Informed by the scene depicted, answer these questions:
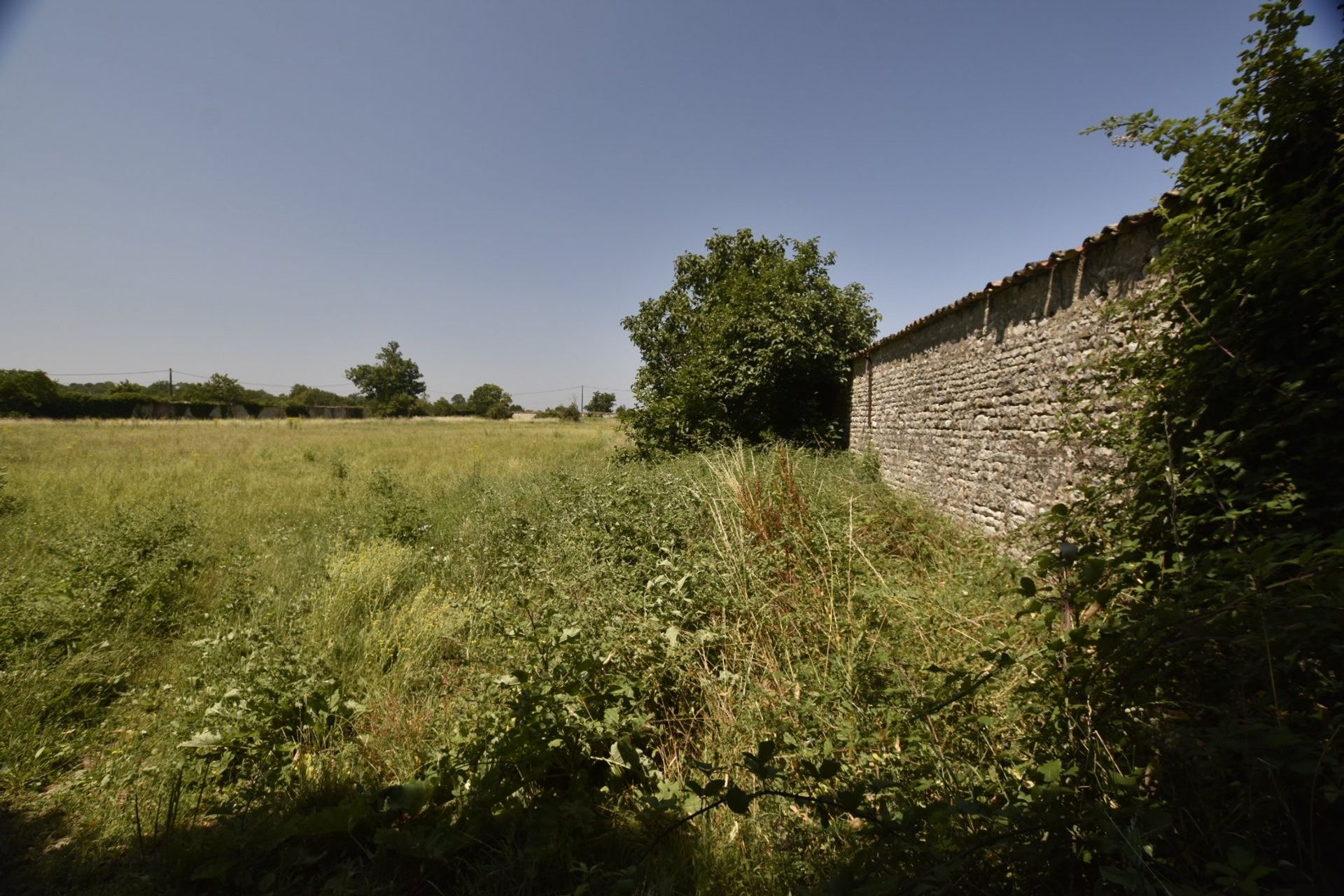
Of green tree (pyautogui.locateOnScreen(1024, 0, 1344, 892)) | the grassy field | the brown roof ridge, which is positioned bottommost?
the grassy field

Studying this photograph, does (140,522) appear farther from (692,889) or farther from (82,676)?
(692,889)

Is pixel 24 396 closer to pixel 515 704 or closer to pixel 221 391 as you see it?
pixel 221 391

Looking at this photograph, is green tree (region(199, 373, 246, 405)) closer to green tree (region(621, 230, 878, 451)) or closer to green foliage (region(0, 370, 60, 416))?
green foliage (region(0, 370, 60, 416))

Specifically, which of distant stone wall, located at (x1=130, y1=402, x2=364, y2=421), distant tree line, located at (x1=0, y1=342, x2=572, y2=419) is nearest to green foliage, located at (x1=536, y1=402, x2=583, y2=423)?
distant tree line, located at (x1=0, y1=342, x2=572, y2=419)

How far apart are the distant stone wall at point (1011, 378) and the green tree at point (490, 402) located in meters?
53.2

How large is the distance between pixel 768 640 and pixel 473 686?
204 centimetres

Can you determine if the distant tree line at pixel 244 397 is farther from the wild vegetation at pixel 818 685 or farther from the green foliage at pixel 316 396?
the wild vegetation at pixel 818 685

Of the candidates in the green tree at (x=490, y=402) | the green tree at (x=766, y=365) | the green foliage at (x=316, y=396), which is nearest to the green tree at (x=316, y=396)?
the green foliage at (x=316, y=396)

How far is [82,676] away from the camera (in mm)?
3322

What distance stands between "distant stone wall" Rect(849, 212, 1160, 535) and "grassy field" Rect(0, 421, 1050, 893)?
3.41ft

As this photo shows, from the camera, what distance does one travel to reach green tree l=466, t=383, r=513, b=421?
190 feet

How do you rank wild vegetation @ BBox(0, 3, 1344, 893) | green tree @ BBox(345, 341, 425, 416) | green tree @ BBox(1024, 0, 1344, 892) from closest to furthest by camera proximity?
green tree @ BBox(1024, 0, 1344, 892)
wild vegetation @ BBox(0, 3, 1344, 893)
green tree @ BBox(345, 341, 425, 416)

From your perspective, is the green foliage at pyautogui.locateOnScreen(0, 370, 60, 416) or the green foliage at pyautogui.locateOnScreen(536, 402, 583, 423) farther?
the green foliage at pyautogui.locateOnScreen(536, 402, 583, 423)

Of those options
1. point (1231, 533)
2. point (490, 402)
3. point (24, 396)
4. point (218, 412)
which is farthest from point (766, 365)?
point (490, 402)
